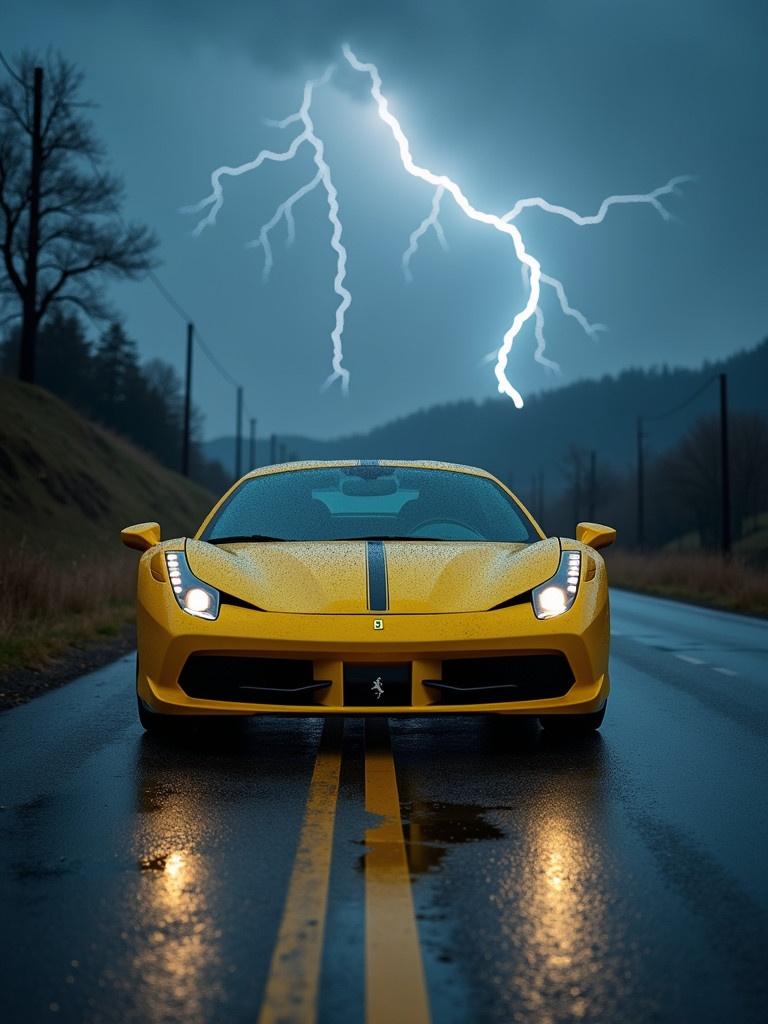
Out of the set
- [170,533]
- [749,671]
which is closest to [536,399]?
[170,533]

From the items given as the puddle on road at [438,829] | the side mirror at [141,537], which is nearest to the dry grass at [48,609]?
the side mirror at [141,537]

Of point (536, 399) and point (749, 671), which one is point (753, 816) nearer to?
point (749, 671)

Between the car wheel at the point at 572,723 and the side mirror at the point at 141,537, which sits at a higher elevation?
the side mirror at the point at 141,537

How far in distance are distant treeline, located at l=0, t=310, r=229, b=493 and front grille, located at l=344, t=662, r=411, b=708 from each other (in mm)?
70367

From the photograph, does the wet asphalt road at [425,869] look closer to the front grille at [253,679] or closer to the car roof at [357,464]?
the front grille at [253,679]

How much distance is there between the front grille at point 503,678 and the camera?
5312 millimetres

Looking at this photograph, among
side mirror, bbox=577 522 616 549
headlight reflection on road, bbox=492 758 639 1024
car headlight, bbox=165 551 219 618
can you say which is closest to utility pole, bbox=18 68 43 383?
side mirror, bbox=577 522 616 549

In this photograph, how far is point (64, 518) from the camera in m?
34.1

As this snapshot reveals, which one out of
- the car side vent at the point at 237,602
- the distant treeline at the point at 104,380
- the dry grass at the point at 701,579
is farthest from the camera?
the distant treeline at the point at 104,380

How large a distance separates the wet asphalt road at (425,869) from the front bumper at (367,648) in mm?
287

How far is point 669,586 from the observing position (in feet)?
105

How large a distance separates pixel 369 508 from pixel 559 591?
168 centimetres

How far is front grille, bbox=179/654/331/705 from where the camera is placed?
17.4 ft

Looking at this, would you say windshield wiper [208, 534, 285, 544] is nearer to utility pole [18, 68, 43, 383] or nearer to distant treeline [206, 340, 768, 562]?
utility pole [18, 68, 43, 383]
